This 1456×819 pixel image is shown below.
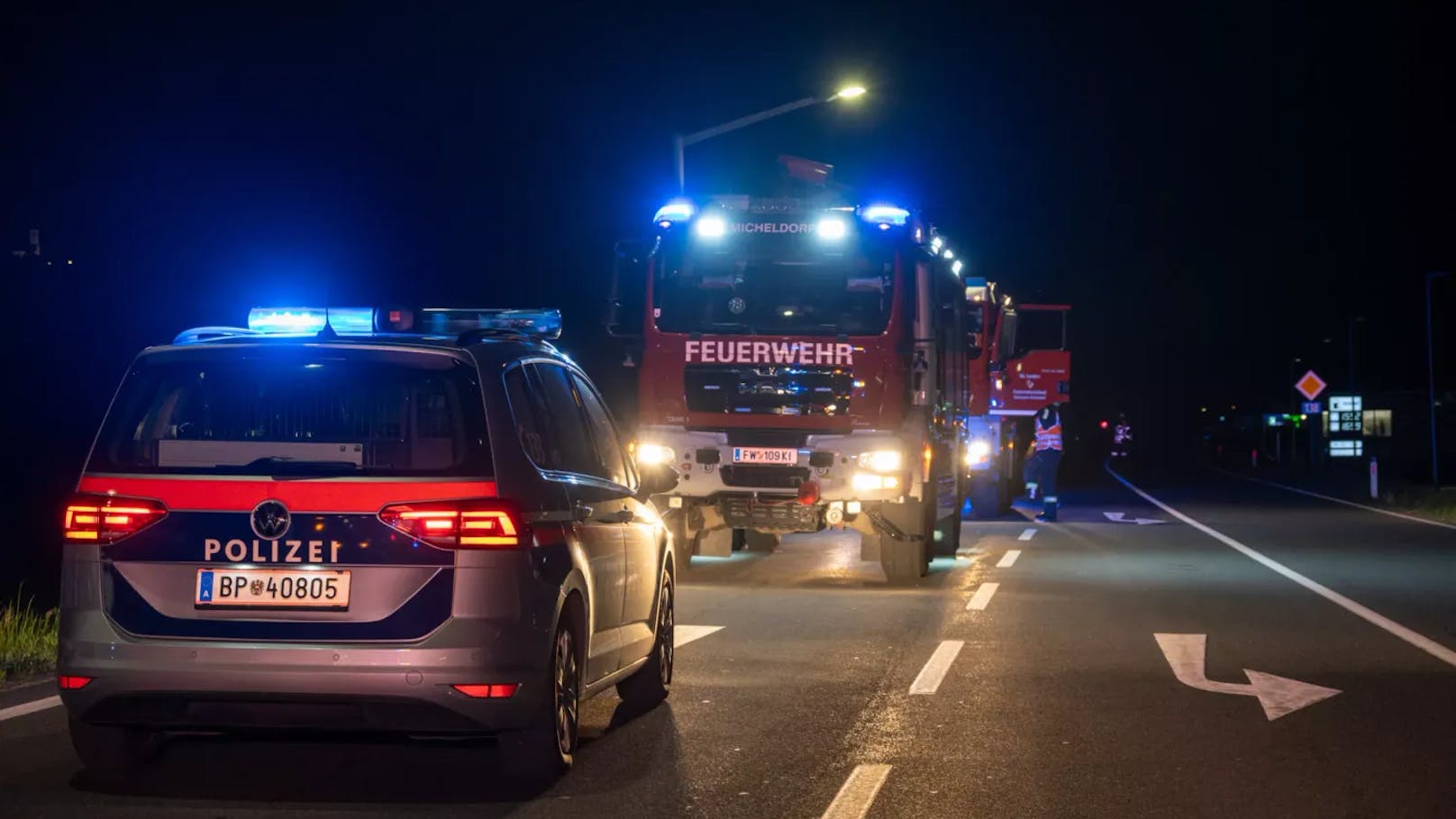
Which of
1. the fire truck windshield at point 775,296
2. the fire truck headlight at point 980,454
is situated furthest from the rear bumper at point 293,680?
the fire truck headlight at point 980,454

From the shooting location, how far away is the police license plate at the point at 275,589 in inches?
263

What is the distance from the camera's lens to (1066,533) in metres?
24.8

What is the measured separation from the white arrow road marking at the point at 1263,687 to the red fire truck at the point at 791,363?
18.0 feet

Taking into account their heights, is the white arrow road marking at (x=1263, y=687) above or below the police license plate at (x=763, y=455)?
below

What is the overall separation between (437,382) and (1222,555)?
1495cm

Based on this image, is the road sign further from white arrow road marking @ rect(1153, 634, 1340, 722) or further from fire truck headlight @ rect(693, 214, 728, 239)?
white arrow road marking @ rect(1153, 634, 1340, 722)

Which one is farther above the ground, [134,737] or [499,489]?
[499,489]

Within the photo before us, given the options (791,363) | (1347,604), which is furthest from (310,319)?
(1347,604)

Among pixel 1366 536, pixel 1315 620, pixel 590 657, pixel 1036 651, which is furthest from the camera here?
pixel 1366 536

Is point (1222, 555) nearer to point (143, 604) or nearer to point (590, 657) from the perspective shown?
point (590, 657)

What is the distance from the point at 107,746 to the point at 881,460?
10310mm

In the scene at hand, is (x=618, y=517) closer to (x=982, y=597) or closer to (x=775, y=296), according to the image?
(x=982, y=597)

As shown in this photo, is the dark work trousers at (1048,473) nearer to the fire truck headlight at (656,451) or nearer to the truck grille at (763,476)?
the truck grille at (763,476)

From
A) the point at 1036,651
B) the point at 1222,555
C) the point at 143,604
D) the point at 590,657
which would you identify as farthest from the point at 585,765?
the point at 1222,555
